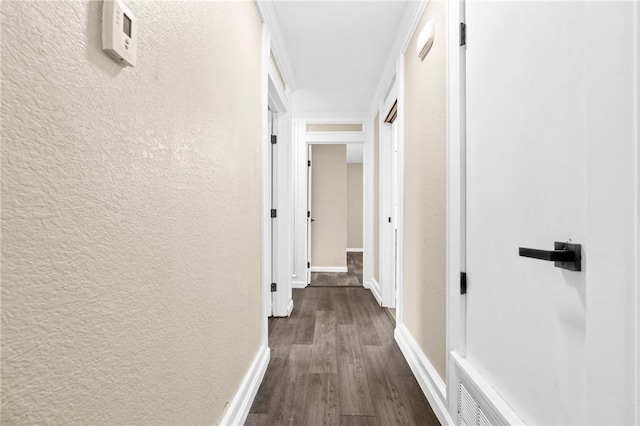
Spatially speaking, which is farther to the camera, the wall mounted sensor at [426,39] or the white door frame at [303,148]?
the white door frame at [303,148]

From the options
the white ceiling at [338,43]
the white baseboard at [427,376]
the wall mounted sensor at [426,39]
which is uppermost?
the white ceiling at [338,43]

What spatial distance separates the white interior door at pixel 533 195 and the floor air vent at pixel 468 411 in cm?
13

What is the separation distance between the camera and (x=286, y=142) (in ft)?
10.5

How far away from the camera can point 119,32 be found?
2.07 feet

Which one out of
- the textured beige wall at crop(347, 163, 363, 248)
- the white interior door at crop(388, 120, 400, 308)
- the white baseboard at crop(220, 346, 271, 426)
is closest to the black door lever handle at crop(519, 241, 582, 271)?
the white baseboard at crop(220, 346, 271, 426)

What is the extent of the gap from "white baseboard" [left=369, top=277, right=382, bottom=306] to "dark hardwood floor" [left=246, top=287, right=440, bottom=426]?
0.39 m

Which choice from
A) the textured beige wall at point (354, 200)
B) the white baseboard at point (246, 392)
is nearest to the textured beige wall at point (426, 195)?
the white baseboard at point (246, 392)

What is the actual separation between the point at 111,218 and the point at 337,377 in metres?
1.76

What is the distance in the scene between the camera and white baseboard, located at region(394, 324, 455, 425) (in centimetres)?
154

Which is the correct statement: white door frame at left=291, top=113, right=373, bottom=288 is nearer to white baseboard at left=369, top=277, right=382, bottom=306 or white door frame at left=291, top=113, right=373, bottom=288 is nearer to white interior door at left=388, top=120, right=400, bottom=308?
white baseboard at left=369, top=277, right=382, bottom=306

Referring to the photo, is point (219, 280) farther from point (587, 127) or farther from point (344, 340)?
point (344, 340)

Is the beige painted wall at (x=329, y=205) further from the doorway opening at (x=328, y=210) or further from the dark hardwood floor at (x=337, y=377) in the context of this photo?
the dark hardwood floor at (x=337, y=377)

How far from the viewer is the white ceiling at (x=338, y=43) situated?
2.21 m

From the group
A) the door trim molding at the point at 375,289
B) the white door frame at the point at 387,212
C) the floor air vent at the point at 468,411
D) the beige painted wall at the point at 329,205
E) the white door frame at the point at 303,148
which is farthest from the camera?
the beige painted wall at the point at 329,205
